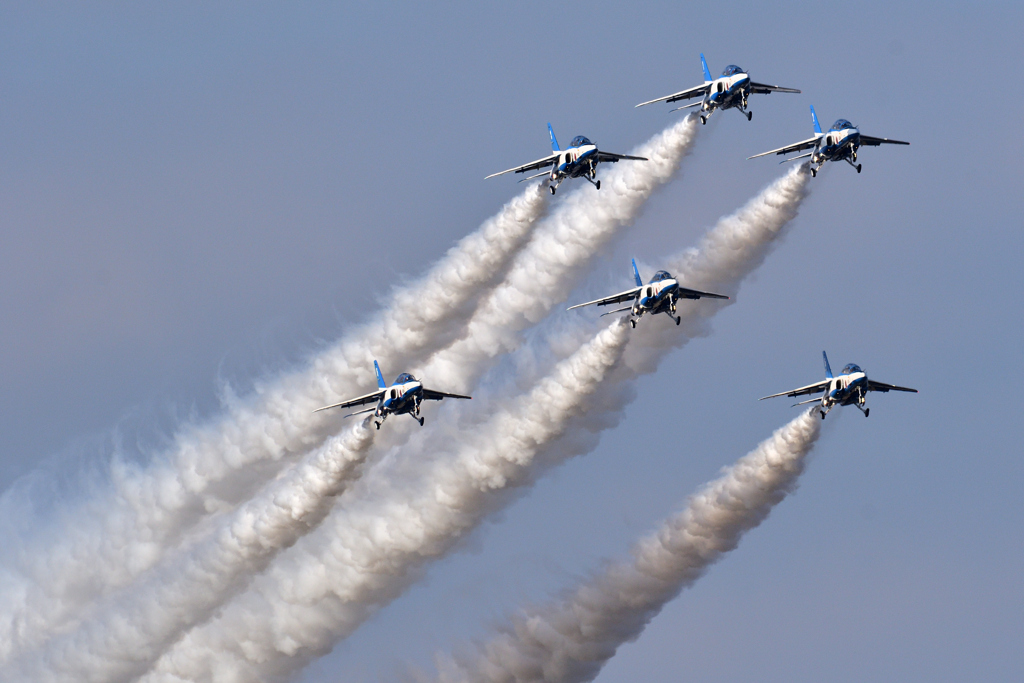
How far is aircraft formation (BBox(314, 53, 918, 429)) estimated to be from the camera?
7931 centimetres

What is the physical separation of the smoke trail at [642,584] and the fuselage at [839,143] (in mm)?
12069

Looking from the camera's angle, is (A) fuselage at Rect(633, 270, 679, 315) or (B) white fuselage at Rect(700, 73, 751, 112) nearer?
(A) fuselage at Rect(633, 270, 679, 315)

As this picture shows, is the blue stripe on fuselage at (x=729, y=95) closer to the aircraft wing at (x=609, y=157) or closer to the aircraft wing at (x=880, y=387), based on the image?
the aircraft wing at (x=609, y=157)

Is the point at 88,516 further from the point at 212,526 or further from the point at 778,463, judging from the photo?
the point at 778,463

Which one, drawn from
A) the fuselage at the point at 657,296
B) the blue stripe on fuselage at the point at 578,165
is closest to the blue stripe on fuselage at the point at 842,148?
the fuselage at the point at 657,296

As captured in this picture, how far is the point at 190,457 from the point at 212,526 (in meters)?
3.79

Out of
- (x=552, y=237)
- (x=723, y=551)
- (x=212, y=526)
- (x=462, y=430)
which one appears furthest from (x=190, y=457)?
(x=723, y=551)

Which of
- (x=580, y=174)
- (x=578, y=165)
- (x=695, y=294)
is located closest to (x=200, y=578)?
(x=580, y=174)

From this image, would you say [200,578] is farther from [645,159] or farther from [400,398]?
[645,159]

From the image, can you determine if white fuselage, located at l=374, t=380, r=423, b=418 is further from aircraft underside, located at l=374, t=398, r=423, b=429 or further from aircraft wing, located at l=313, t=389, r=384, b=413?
aircraft wing, located at l=313, t=389, r=384, b=413

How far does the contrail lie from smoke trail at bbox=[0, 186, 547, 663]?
17.5 feet

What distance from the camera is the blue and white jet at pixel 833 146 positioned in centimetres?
8294

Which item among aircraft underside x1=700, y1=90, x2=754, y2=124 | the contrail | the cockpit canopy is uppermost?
aircraft underside x1=700, y1=90, x2=754, y2=124

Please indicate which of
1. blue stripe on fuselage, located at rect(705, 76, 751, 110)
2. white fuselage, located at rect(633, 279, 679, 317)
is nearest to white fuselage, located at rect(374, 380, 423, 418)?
white fuselage, located at rect(633, 279, 679, 317)
